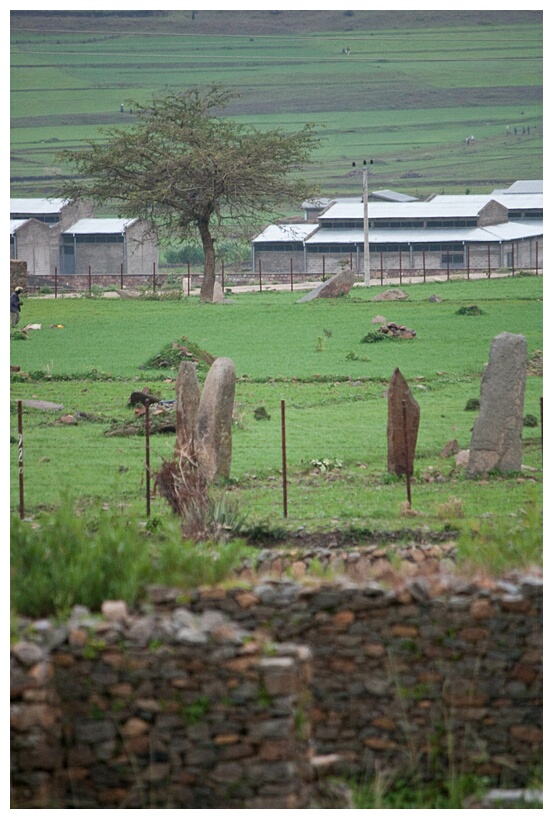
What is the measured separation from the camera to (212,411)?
16.0m

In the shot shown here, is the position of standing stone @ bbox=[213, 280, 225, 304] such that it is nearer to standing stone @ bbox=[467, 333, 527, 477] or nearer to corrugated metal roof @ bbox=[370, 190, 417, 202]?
standing stone @ bbox=[467, 333, 527, 477]

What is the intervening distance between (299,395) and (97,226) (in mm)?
43177

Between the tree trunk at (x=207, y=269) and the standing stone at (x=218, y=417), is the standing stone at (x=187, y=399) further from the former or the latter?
the tree trunk at (x=207, y=269)

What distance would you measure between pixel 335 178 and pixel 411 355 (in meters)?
56.3

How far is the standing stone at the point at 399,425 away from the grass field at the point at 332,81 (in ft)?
16.8

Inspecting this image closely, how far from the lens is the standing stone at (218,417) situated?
1590 centimetres

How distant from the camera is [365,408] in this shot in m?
21.7

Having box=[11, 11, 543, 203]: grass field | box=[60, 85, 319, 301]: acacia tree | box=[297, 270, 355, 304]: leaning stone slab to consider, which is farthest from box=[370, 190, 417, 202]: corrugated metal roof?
box=[297, 270, 355, 304]: leaning stone slab

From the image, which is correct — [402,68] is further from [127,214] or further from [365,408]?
[365,408]

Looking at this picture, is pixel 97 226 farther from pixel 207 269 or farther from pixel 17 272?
pixel 17 272

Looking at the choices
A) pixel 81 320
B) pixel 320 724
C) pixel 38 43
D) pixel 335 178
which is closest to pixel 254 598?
pixel 320 724

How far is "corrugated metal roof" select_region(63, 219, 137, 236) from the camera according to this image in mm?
62562

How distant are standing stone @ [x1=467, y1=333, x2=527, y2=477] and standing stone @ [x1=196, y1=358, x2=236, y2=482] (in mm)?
3367

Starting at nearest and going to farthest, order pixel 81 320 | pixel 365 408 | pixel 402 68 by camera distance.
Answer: pixel 365 408 → pixel 81 320 → pixel 402 68
